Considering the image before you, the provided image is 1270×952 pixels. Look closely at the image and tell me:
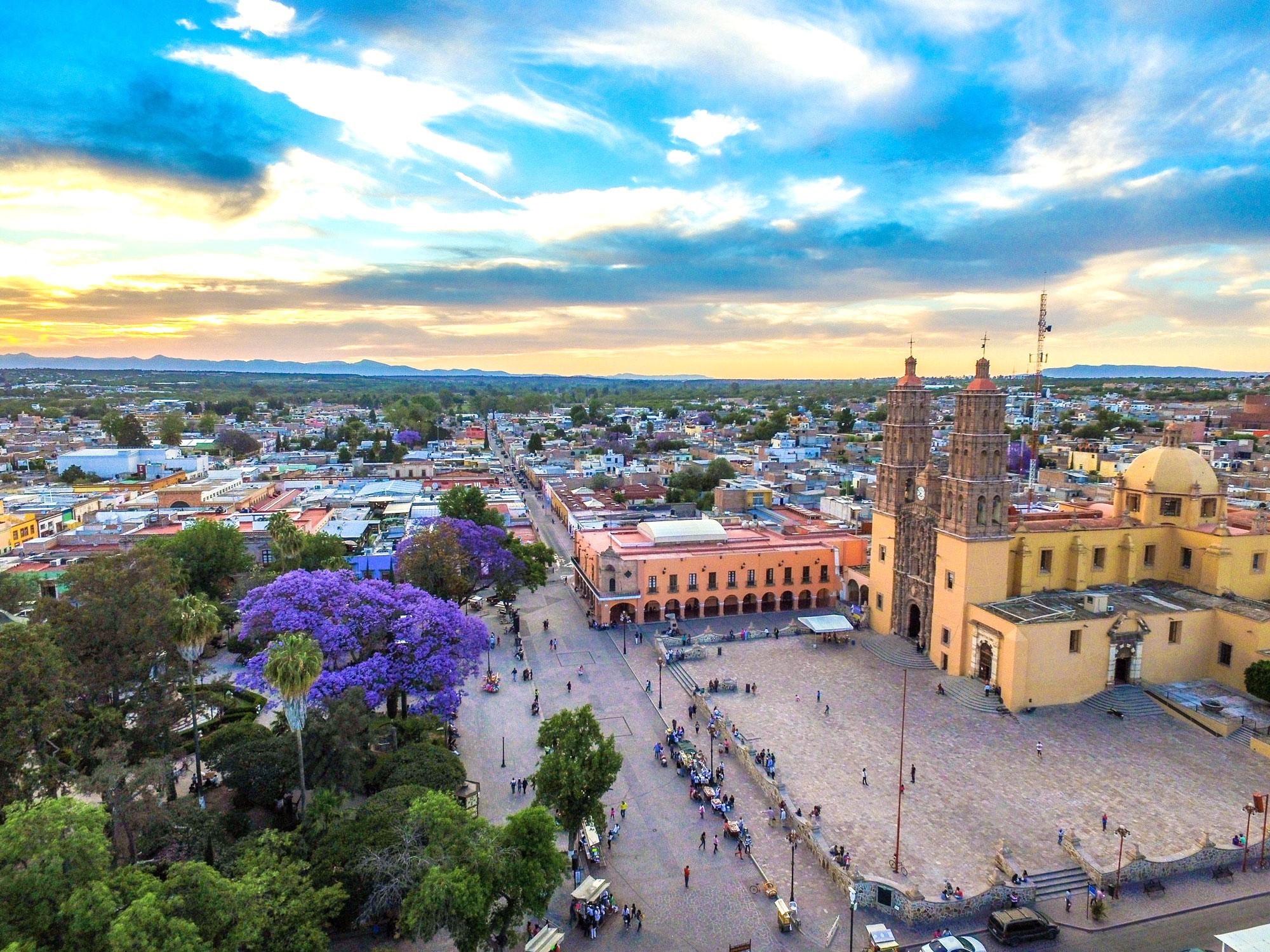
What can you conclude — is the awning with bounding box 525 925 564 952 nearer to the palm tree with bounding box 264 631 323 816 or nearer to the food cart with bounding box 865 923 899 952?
the food cart with bounding box 865 923 899 952

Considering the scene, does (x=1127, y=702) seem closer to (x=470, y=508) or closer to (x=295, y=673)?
(x=295, y=673)

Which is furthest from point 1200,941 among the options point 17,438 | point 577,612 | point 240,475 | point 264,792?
point 17,438

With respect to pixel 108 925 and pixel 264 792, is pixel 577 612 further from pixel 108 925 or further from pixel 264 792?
pixel 108 925

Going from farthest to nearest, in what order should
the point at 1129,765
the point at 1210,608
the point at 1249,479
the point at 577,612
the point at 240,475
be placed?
the point at 240,475 → the point at 1249,479 → the point at 577,612 → the point at 1210,608 → the point at 1129,765

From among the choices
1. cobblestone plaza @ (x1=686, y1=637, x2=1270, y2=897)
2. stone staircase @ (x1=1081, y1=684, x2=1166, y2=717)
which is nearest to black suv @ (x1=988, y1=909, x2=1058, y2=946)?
cobblestone plaza @ (x1=686, y1=637, x2=1270, y2=897)

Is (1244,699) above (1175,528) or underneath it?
underneath

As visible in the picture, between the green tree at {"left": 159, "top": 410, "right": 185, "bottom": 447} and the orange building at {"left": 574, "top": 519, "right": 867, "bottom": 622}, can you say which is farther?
the green tree at {"left": 159, "top": 410, "right": 185, "bottom": 447}
